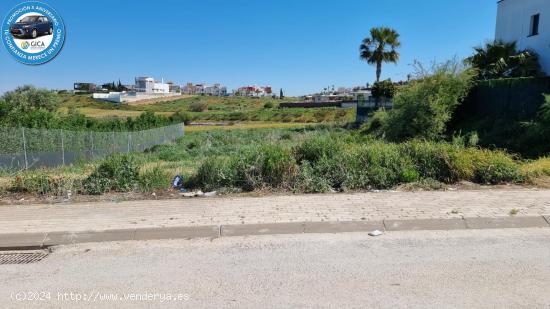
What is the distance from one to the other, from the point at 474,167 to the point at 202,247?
19.2 feet

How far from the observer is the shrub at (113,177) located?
7.90m

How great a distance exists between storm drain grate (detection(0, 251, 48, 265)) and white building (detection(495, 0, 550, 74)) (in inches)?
1012

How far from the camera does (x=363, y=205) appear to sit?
A: 22.2 ft

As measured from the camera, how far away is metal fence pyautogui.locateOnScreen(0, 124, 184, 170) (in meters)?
16.3

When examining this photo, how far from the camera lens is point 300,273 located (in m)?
4.42

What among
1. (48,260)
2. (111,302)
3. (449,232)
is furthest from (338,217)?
(48,260)

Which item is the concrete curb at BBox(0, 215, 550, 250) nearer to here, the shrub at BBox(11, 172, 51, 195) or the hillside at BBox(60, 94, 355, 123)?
the shrub at BBox(11, 172, 51, 195)

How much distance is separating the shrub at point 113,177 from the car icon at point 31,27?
18.5 ft

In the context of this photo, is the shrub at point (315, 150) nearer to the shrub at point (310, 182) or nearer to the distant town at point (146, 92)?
the shrub at point (310, 182)

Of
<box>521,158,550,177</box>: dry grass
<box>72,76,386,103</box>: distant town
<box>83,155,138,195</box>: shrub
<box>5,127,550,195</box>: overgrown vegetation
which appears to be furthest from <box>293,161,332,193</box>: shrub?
<box>72,76,386,103</box>: distant town

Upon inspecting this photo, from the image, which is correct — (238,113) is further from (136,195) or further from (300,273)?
(300,273)

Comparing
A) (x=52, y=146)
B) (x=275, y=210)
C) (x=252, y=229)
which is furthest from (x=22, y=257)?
(x=52, y=146)

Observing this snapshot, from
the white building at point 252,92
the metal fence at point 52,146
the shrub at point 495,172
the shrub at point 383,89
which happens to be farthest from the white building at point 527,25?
the white building at point 252,92

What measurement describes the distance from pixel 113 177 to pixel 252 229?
3755 mm
